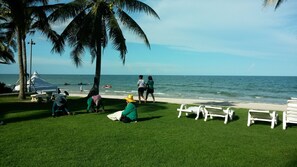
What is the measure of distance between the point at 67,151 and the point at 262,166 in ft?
12.4

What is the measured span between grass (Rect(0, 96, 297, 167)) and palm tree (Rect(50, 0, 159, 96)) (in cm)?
635

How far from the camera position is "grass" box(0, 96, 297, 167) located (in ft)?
18.5

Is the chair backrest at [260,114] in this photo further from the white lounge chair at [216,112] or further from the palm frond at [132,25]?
the palm frond at [132,25]

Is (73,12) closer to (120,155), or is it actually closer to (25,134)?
(25,134)

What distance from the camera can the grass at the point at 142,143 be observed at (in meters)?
5.62

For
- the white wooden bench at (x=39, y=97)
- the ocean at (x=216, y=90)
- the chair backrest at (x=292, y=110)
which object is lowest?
the ocean at (x=216, y=90)

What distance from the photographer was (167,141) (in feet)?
23.4

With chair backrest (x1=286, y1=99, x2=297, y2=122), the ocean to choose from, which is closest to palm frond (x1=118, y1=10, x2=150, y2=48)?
chair backrest (x1=286, y1=99, x2=297, y2=122)

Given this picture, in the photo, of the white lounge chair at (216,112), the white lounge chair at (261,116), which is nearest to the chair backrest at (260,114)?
the white lounge chair at (261,116)

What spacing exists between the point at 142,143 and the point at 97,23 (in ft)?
32.6

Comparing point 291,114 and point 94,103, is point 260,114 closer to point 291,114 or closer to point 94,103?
point 291,114

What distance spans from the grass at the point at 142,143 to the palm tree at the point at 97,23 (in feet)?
20.8

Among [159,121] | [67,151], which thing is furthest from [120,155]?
[159,121]

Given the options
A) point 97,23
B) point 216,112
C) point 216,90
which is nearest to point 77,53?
point 97,23
